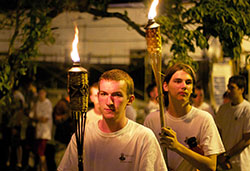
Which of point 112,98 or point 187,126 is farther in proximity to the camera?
point 187,126

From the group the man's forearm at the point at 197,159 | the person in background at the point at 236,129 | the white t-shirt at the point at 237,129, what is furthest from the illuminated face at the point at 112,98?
the white t-shirt at the point at 237,129

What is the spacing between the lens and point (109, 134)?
8.48 ft

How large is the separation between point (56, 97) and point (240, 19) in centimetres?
791

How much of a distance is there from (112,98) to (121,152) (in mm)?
384

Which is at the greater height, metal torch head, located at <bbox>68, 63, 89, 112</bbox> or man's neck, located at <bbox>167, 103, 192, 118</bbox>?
metal torch head, located at <bbox>68, 63, 89, 112</bbox>

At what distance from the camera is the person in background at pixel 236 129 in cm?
490

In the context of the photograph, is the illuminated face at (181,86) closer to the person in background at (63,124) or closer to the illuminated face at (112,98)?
the illuminated face at (112,98)

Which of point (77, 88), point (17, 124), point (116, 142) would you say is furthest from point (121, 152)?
point (17, 124)

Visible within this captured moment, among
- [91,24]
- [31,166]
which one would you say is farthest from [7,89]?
[91,24]

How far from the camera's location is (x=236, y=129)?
5.07 m

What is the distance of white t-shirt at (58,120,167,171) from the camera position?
2.50 meters

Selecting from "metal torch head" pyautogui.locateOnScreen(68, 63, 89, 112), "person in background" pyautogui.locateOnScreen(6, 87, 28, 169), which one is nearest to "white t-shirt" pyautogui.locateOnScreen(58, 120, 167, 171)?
"metal torch head" pyautogui.locateOnScreen(68, 63, 89, 112)

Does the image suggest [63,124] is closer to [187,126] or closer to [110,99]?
[187,126]

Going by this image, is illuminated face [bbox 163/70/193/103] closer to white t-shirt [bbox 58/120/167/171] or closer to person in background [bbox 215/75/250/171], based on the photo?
white t-shirt [bbox 58/120/167/171]
